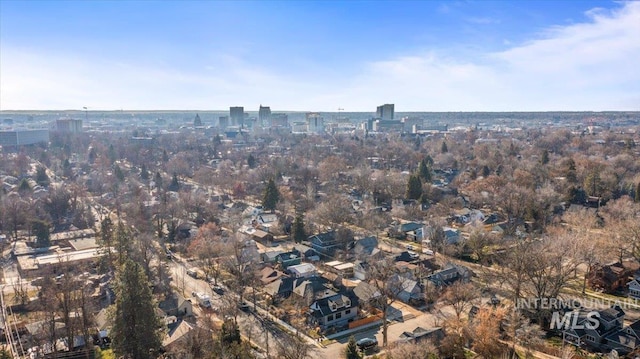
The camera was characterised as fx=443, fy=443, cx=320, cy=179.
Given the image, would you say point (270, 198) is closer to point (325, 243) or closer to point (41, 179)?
point (325, 243)

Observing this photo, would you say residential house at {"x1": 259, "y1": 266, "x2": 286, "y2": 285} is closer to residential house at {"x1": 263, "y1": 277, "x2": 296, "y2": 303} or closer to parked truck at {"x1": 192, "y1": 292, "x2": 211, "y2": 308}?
residential house at {"x1": 263, "y1": 277, "x2": 296, "y2": 303}

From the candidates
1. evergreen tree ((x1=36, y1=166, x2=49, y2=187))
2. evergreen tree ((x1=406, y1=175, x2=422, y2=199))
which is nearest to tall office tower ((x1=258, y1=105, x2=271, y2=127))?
evergreen tree ((x1=36, y1=166, x2=49, y2=187))

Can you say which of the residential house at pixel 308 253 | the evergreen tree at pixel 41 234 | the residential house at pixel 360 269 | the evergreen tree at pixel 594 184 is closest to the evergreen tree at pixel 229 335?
the residential house at pixel 360 269

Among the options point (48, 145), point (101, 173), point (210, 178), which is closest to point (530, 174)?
point (210, 178)

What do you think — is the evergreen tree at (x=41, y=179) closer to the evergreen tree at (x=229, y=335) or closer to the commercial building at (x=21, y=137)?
the evergreen tree at (x=229, y=335)

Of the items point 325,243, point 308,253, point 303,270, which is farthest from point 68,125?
point 303,270
